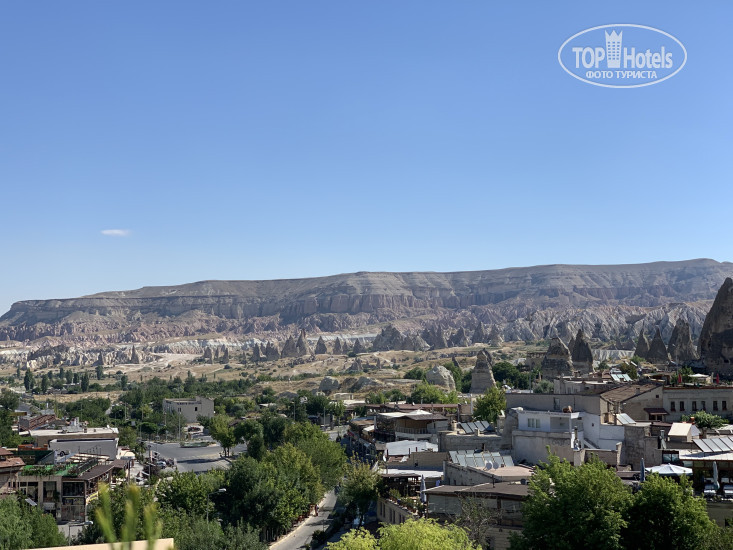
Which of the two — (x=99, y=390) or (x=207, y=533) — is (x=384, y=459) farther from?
(x=99, y=390)

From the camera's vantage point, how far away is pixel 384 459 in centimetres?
6062

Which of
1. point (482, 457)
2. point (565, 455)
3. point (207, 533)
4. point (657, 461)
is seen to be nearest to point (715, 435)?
point (657, 461)

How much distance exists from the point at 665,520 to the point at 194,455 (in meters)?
71.9

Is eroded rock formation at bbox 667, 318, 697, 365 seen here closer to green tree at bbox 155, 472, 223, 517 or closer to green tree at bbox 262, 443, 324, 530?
green tree at bbox 262, 443, 324, 530

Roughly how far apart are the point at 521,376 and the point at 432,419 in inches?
1940

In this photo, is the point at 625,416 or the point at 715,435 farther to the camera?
the point at 625,416

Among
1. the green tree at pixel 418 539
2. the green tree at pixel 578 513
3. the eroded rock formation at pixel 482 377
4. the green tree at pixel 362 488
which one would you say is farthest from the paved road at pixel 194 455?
the green tree at pixel 578 513

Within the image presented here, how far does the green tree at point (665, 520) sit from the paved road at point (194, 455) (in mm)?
55200

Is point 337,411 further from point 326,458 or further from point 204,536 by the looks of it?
point 204,536

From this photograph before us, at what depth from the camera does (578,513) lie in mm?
33031

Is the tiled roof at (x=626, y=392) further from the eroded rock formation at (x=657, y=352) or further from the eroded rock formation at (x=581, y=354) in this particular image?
the eroded rock formation at (x=657, y=352)

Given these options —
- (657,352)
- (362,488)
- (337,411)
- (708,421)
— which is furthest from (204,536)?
(657,352)

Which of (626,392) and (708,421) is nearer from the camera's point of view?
(708,421)

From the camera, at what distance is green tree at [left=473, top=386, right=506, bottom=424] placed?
242ft
